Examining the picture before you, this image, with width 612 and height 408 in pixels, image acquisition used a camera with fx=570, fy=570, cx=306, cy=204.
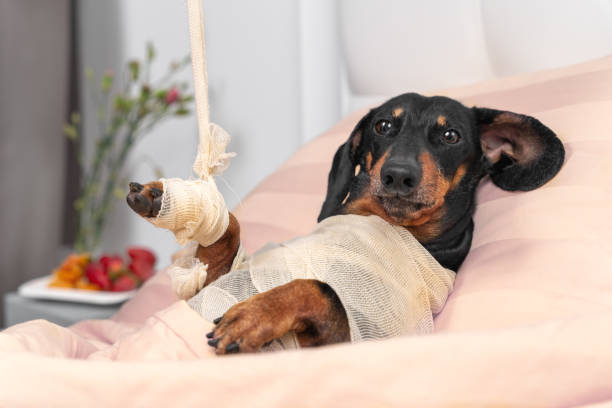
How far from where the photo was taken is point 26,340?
0.77m

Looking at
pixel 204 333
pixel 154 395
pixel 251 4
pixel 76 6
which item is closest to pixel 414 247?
pixel 204 333

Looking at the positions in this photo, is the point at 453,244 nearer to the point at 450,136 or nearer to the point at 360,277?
the point at 450,136

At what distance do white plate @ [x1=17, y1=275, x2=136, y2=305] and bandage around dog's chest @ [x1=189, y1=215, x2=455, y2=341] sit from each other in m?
1.26

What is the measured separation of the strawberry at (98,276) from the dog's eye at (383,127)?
4.70ft

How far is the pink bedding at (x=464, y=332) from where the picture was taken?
580 mm

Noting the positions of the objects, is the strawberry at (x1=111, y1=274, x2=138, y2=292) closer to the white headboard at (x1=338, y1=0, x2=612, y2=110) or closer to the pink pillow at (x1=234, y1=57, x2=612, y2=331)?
the pink pillow at (x1=234, y1=57, x2=612, y2=331)

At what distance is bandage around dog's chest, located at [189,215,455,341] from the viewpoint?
88 centimetres

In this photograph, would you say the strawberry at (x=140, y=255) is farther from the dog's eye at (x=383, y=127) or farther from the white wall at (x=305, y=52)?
the dog's eye at (x=383, y=127)

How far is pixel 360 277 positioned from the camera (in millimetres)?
909

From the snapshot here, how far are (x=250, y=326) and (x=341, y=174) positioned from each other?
0.52m

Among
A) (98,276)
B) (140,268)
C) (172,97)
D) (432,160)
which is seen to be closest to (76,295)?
(98,276)

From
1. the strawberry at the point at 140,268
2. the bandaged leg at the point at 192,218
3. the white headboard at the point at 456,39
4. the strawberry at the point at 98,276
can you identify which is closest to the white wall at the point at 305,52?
the white headboard at the point at 456,39

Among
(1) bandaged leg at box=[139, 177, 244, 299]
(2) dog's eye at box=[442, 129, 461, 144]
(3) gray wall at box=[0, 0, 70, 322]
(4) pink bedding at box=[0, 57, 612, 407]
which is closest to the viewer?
(4) pink bedding at box=[0, 57, 612, 407]

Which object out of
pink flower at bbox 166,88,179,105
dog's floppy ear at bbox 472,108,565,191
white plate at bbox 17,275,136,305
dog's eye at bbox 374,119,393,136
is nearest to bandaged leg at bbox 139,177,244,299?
dog's eye at bbox 374,119,393,136
